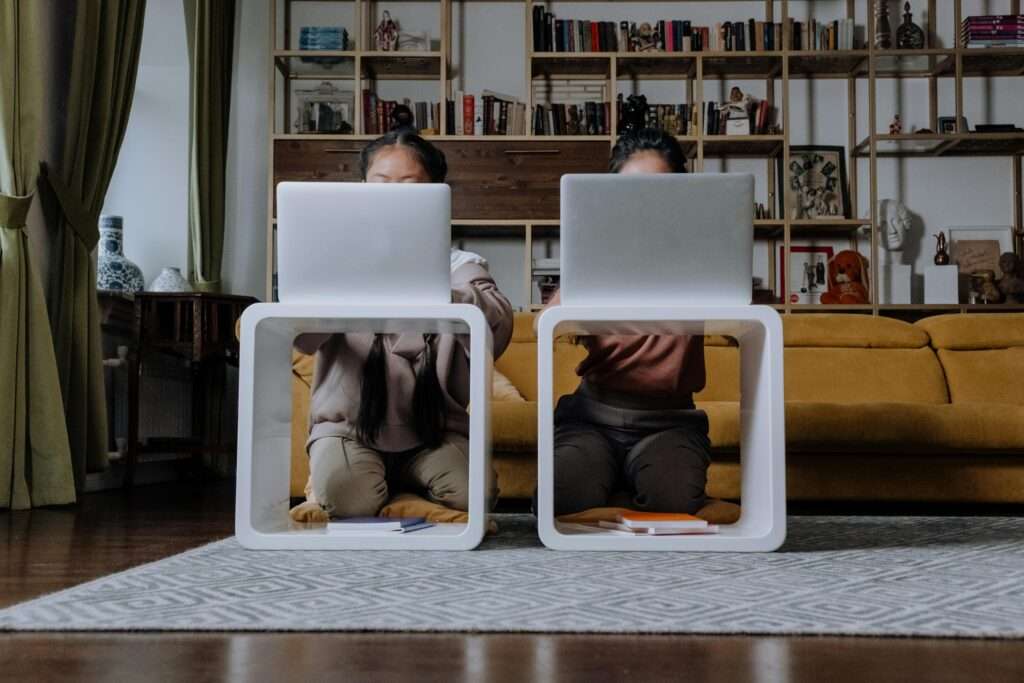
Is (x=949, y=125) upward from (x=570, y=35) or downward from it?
downward

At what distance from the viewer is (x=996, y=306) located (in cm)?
511

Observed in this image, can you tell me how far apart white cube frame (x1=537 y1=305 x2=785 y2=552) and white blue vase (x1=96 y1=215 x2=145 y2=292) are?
2.76 m

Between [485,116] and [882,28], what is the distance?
2.01 meters

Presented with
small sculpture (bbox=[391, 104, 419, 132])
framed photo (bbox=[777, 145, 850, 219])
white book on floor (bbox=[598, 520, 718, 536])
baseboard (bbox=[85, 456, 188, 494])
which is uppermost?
small sculpture (bbox=[391, 104, 419, 132])

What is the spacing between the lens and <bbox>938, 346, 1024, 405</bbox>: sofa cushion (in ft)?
11.1

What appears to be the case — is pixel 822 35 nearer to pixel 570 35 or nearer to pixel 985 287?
pixel 570 35

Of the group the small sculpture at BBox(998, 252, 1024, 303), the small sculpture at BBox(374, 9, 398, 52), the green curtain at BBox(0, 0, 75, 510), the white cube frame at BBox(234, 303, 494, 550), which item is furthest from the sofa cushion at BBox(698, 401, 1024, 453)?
the small sculpture at BBox(374, 9, 398, 52)

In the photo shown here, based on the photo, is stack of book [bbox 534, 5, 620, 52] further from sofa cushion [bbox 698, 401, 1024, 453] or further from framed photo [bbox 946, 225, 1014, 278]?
sofa cushion [bbox 698, 401, 1024, 453]

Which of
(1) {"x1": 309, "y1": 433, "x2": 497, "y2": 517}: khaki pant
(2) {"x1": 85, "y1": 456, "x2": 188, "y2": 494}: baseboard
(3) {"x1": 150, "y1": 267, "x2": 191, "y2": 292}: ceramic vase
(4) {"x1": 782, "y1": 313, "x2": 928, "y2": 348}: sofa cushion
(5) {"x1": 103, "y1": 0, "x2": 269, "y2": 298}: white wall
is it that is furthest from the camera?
(5) {"x1": 103, "y1": 0, "x2": 269, "y2": 298}: white wall

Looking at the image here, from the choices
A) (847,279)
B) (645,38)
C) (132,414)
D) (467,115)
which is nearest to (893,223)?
(847,279)

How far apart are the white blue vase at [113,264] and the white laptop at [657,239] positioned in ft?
9.18

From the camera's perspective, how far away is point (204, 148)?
4.81m

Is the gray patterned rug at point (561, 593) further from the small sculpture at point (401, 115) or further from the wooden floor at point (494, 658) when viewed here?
the small sculpture at point (401, 115)

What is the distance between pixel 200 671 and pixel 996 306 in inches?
194
